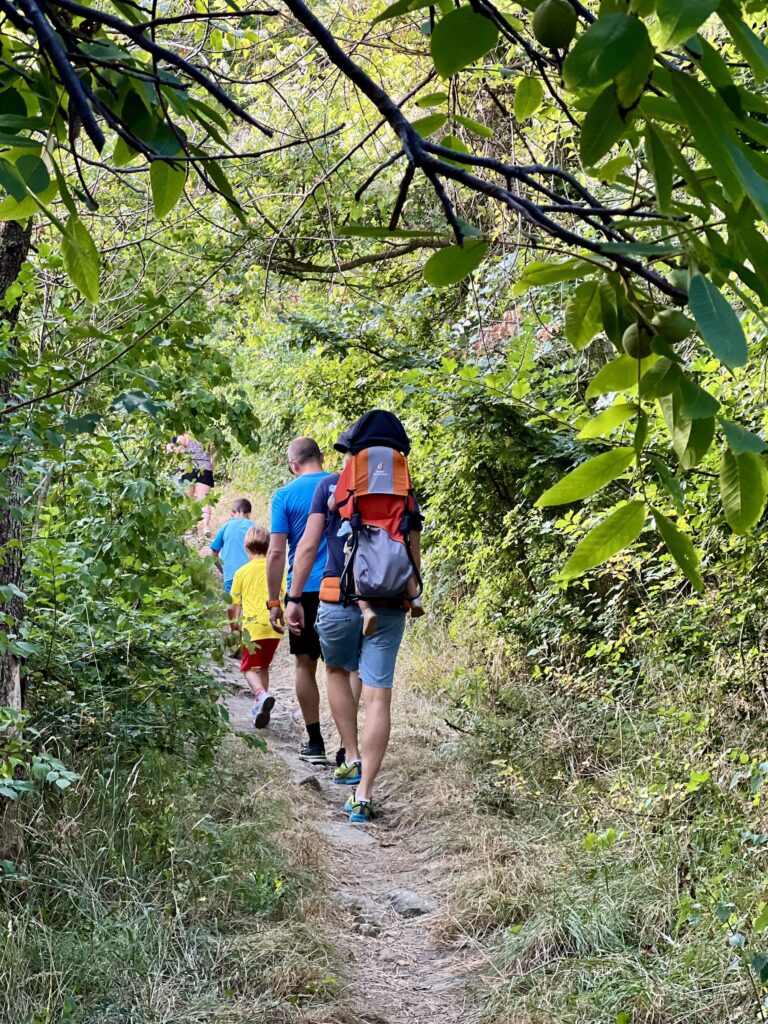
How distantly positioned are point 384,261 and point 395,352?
2.50 meters

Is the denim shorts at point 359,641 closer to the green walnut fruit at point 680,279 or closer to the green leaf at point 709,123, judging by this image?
the green walnut fruit at point 680,279

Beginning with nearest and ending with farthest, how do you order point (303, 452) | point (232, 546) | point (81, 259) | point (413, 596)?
1. point (81, 259)
2. point (413, 596)
3. point (303, 452)
4. point (232, 546)

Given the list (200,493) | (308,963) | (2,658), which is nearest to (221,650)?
(2,658)

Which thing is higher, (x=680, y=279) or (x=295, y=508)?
(x=295, y=508)

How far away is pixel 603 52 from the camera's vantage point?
2.29 feet

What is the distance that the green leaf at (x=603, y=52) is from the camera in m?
0.69

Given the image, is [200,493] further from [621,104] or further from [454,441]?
[621,104]

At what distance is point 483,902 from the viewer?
3.99m

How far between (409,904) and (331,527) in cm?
217

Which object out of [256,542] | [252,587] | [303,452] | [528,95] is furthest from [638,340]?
[256,542]

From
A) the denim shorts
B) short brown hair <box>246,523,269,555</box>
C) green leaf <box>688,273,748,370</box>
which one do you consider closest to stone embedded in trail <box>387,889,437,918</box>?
the denim shorts

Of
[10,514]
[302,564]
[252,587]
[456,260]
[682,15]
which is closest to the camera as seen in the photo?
[682,15]

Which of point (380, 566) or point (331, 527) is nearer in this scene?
point (380, 566)

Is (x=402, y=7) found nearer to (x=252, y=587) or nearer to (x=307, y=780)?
(x=307, y=780)
